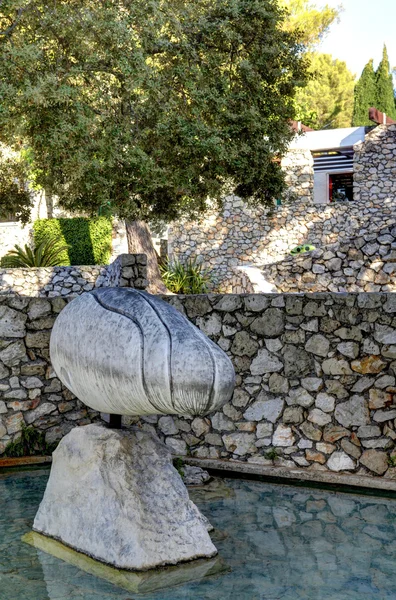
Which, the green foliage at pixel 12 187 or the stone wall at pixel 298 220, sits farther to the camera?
the stone wall at pixel 298 220

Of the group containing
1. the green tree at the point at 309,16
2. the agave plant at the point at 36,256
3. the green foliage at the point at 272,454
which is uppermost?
the green tree at the point at 309,16

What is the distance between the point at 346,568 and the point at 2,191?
7661mm

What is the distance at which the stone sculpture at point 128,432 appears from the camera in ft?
18.0

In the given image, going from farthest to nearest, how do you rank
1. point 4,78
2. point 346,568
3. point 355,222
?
point 355,222 < point 4,78 < point 346,568

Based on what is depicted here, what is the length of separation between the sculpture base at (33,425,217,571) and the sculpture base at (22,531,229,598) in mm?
47

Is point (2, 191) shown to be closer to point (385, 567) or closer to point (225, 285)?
point (385, 567)

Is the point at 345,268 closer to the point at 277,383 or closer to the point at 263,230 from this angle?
the point at 277,383

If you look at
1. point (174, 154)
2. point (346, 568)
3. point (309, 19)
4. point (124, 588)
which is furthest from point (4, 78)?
point (309, 19)

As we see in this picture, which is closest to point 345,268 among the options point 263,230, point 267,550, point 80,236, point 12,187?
point 12,187

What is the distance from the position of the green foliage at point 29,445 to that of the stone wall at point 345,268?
9.71 m

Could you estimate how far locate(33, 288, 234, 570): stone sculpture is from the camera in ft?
18.0

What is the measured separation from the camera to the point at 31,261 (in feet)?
77.3

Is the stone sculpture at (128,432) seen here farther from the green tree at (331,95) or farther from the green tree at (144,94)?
the green tree at (331,95)

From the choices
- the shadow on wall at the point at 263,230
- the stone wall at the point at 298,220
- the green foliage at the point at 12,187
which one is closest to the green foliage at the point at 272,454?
the green foliage at the point at 12,187
